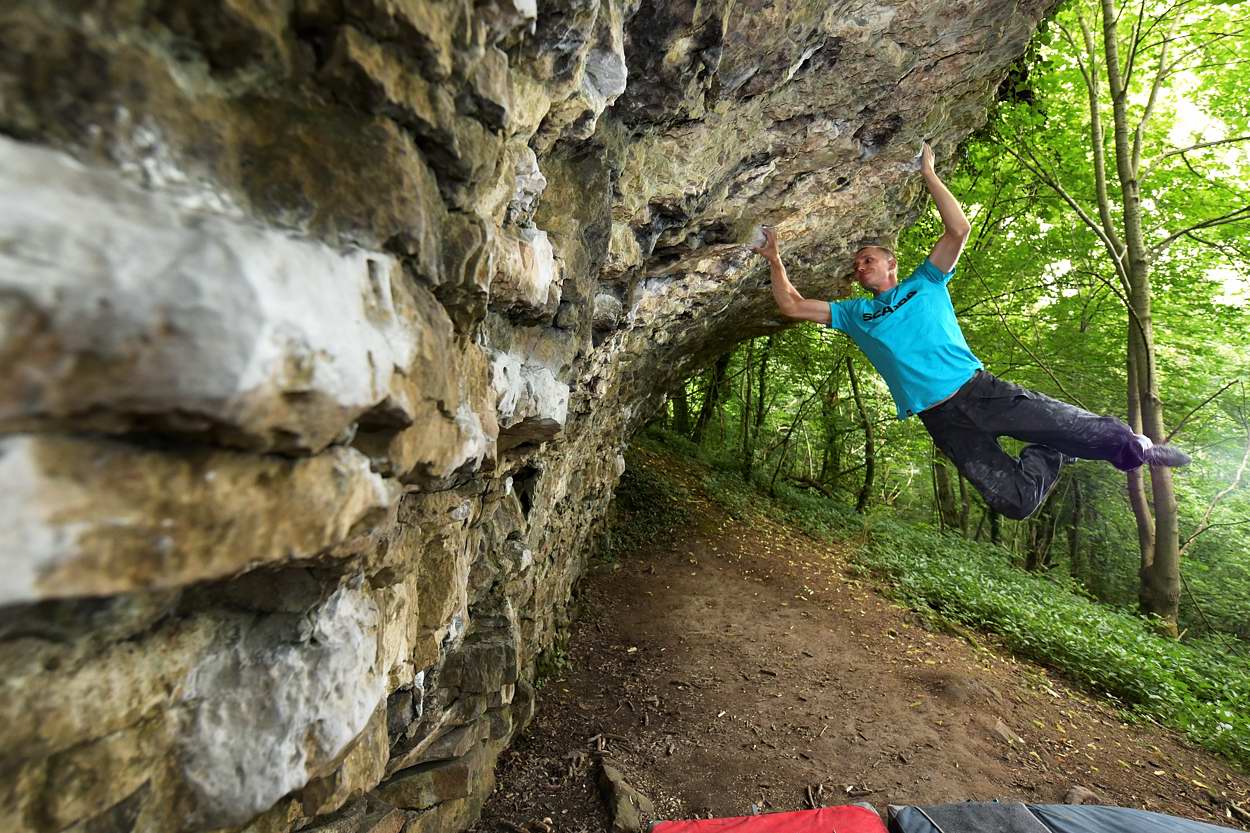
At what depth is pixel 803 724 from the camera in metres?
6.32

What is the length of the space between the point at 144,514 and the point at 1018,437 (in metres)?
5.69

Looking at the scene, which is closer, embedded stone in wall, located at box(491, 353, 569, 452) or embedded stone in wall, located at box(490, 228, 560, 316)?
embedded stone in wall, located at box(490, 228, 560, 316)

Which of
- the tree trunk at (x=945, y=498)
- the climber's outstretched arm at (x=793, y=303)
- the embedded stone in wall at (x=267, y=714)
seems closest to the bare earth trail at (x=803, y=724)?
the embedded stone in wall at (x=267, y=714)

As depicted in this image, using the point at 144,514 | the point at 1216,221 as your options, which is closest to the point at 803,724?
the point at 144,514

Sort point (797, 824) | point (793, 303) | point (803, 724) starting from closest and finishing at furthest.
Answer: point (797, 824), point (793, 303), point (803, 724)

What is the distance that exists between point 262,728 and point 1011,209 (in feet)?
51.8

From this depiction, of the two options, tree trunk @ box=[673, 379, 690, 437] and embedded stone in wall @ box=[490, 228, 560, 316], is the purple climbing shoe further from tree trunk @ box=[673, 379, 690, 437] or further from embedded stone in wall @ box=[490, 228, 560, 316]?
tree trunk @ box=[673, 379, 690, 437]

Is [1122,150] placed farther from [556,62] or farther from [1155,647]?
[556,62]

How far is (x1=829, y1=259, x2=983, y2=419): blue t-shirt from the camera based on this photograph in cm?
510

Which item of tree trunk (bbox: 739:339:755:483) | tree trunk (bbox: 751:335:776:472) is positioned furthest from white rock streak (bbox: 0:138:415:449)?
tree trunk (bbox: 751:335:776:472)

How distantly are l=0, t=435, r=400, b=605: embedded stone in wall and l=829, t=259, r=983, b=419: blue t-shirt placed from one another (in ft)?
15.9

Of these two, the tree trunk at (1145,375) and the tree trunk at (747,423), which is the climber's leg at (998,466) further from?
the tree trunk at (747,423)

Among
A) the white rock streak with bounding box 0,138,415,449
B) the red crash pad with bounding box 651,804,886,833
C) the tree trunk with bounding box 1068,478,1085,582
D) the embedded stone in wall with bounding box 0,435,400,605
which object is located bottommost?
the tree trunk with bounding box 1068,478,1085,582

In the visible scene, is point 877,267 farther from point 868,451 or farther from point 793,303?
point 868,451
